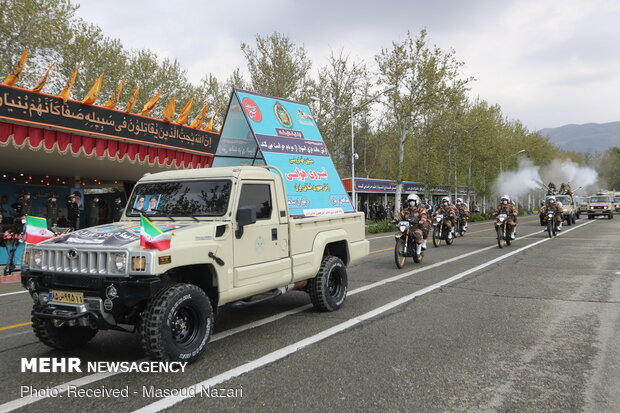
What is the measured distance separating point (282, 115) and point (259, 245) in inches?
120

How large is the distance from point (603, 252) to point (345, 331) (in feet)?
39.7

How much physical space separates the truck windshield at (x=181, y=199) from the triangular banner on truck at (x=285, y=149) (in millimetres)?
1392

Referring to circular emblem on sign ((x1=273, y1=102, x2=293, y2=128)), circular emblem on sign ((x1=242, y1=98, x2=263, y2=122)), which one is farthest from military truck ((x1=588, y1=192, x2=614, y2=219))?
circular emblem on sign ((x1=242, y1=98, x2=263, y2=122))

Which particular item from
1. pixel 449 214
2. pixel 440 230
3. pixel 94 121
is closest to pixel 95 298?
pixel 94 121

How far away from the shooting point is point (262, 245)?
5.22 meters

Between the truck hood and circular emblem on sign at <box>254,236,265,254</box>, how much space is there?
0.87 metres

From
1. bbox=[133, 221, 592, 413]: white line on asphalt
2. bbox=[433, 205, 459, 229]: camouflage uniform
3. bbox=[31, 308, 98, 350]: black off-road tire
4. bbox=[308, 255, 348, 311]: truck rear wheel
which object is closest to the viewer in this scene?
bbox=[133, 221, 592, 413]: white line on asphalt

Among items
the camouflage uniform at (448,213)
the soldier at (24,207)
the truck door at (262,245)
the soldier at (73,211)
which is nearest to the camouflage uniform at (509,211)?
the camouflage uniform at (448,213)

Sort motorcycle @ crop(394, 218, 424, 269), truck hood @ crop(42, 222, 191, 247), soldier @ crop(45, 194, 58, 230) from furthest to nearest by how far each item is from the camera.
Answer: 1. soldier @ crop(45, 194, 58, 230)
2. motorcycle @ crop(394, 218, 424, 269)
3. truck hood @ crop(42, 222, 191, 247)

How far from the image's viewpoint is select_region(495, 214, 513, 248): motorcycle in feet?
49.7

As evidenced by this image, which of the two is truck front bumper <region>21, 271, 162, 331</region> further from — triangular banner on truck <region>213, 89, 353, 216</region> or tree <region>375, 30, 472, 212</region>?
tree <region>375, 30, 472, 212</region>

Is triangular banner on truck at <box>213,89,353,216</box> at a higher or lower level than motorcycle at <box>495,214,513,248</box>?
higher

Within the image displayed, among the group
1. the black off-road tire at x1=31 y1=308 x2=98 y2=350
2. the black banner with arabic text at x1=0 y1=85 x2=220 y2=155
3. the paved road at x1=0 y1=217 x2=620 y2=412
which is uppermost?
the black banner with arabic text at x1=0 y1=85 x2=220 y2=155

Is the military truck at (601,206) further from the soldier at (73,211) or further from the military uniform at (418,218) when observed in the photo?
the soldier at (73,211)
